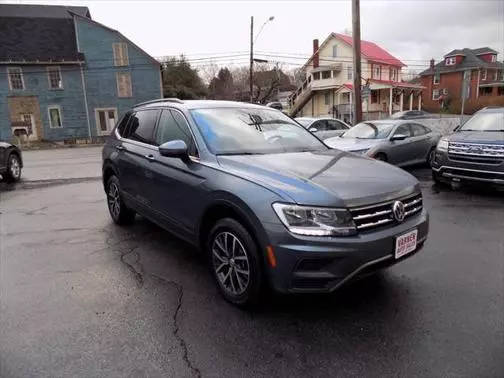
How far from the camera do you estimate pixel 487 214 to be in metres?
5.91

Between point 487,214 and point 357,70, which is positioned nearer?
point 487,214

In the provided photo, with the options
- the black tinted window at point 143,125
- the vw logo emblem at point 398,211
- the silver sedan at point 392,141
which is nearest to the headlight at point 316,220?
the vw logo emblem at point 398,211

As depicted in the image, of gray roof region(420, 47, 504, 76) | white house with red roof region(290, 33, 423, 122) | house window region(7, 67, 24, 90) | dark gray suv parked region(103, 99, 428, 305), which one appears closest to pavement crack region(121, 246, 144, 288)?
dark gray suv parked region(103, 99, 428, 305)

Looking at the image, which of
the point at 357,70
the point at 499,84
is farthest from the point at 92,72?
the point at 499,84

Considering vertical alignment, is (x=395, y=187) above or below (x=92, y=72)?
below

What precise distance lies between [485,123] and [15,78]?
108ft

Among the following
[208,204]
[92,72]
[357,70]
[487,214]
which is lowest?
[487,214]

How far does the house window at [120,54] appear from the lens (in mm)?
31438

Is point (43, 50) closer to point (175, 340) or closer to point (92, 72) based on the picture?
point (92, 72)

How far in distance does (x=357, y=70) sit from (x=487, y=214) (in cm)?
932

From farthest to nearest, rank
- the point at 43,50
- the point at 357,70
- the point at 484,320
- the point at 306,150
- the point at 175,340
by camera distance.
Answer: the point at 43,50
the point at 357,70
the point at 306,150
the point at 484,320
the point at 175,340

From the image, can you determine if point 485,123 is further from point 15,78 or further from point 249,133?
point 15,78

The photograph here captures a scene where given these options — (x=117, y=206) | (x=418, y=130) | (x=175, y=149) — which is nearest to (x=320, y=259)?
(x=175, y=149)

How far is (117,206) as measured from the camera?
553cm
